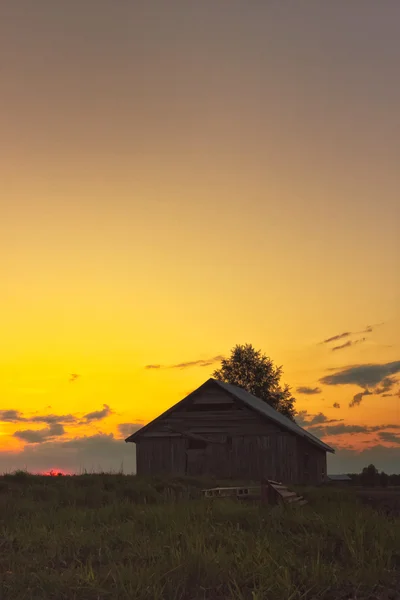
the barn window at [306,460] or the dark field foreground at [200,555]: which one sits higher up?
the dark field foreground at [200,555]

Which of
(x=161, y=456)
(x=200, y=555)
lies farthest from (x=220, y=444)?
(x=200, y=555)

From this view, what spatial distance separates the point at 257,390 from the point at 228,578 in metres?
62.4

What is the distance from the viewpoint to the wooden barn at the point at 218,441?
4094 centimetres

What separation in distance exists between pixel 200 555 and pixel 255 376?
6236cm

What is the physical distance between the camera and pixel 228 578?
8.88 m

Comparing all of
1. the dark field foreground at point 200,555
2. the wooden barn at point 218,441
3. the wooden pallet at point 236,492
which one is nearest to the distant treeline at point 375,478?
the wooden barn at point 218,441

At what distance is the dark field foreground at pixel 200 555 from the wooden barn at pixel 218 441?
85.8ft

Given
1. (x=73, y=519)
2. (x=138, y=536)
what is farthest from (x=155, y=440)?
(x=138, y=536)

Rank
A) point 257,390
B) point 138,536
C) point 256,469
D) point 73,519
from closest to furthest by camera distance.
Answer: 1. point 138,536
2. point 73,519
3. point 256,469
4. point 257,390

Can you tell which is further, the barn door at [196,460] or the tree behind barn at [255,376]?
the tree behind barn at [255,376]

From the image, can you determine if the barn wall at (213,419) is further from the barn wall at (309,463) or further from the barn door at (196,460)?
the barn wall at (309,463)

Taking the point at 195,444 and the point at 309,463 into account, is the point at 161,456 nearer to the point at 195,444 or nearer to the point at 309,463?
the point at 195,444

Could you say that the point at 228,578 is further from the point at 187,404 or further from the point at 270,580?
the point at 187,404

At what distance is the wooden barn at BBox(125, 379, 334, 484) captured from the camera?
4094 centimetres
